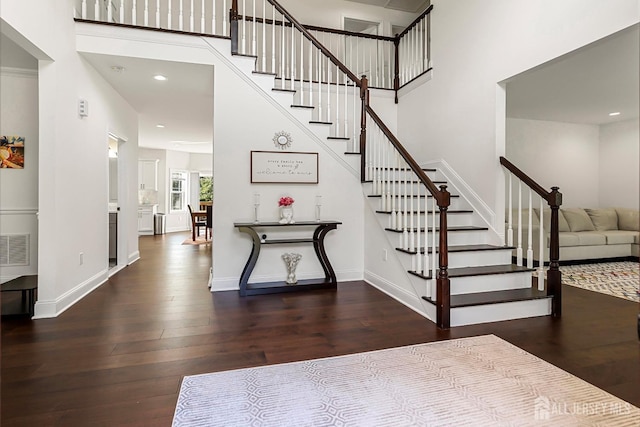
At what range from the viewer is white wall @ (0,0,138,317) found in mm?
2831

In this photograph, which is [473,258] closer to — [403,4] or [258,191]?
[258,191]

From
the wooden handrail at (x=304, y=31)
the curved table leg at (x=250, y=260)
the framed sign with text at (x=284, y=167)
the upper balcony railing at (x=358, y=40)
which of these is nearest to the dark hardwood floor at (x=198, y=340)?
the curved table leg at (x=250, y=260)

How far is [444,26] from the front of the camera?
4375 millimetres

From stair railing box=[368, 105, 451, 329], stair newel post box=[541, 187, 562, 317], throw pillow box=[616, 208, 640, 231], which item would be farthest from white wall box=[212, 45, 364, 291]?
throw pillow box=[616, 208, 640, 231]

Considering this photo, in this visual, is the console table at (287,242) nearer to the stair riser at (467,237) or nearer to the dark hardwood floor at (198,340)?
the dark hardwood floor at (198,340)

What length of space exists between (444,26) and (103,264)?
544 cm

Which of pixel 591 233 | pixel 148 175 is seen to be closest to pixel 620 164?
pixel 591 233

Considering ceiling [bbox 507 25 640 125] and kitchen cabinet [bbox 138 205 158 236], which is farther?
kitchen cabinet [bbox 138 205 158 236]

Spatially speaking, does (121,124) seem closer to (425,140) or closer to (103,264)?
(103,264)

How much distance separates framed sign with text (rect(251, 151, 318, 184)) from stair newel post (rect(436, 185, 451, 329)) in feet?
5.98

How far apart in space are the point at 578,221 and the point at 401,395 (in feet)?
19.6

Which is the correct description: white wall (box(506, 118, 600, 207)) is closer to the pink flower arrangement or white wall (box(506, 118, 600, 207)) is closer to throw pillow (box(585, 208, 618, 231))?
throw pillow (box(585, 208, 618, 231))

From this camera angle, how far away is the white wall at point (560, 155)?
6.68 metres

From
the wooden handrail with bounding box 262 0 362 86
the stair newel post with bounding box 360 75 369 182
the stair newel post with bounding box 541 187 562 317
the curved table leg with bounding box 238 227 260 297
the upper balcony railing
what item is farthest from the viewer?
the upper balcony railing
